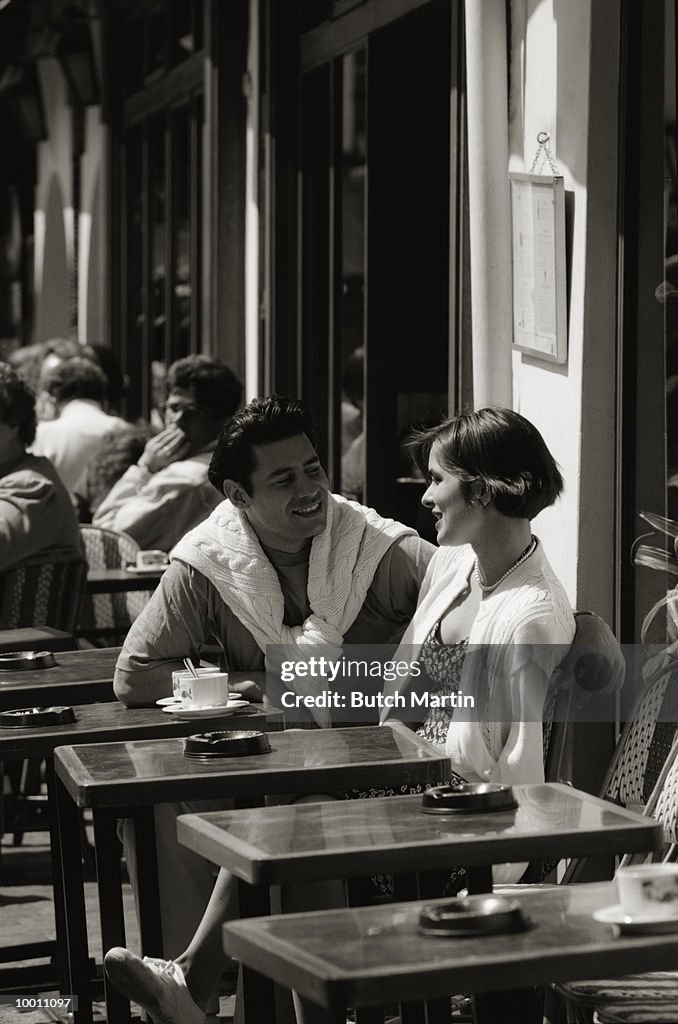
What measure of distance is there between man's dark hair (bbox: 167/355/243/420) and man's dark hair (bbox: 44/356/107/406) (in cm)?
160

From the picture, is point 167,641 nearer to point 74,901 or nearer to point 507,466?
point 74,901

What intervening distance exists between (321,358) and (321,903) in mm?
4593

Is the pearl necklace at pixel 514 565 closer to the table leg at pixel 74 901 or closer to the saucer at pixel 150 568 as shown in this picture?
the table leg at pixel 74 901

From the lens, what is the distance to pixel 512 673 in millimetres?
3676

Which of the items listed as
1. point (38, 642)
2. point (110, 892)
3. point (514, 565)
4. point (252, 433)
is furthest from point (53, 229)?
point (110, 892)

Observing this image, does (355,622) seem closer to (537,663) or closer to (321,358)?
(537,663)

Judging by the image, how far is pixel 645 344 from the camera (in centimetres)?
485

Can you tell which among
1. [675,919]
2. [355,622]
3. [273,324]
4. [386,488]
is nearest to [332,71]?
[273,324]

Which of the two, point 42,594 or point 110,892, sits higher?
point 42,594

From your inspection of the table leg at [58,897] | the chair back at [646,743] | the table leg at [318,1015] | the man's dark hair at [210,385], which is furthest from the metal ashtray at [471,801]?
the man's dark hair at [210,385]

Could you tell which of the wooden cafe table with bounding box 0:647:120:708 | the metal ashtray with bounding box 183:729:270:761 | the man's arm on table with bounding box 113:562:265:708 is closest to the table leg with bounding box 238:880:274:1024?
the metal ashtray with bounding box 183:729:270:761

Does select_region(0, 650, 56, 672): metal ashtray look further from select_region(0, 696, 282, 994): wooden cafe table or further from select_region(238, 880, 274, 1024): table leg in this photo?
select_region(238, 880, 274, 1024): table leg

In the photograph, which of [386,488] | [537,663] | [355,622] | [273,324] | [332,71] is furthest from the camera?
[273,324]

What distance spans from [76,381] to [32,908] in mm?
3997
